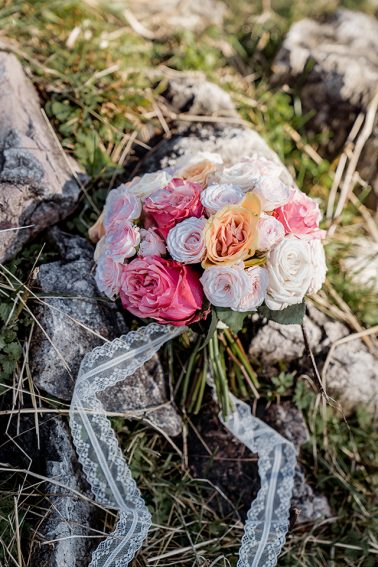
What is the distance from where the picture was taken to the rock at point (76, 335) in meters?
2.14

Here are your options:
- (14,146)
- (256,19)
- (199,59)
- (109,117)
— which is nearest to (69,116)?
(109,117)

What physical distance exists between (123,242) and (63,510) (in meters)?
0.95

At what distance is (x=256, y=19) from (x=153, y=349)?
2.79 m

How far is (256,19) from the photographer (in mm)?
3984

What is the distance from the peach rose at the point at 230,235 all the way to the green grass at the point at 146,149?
2.44 feet

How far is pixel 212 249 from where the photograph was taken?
183 cm

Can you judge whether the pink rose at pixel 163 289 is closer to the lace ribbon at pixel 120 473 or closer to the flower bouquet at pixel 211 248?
the flower bouquet at pixel 211 248

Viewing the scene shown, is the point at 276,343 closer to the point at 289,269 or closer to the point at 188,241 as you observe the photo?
the point at 289,269

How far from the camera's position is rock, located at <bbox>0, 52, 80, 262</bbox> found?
7.49 feet

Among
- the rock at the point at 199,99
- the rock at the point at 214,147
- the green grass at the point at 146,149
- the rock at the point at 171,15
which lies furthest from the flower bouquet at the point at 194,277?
the rock at the point at 171,15

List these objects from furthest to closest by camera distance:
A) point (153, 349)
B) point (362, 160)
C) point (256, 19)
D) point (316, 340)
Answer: point (256, 19) → point (362, 160) → point (316, 340) → point (153, 349)

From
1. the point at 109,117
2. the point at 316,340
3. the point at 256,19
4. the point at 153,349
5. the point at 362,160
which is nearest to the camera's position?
the point at 153,349

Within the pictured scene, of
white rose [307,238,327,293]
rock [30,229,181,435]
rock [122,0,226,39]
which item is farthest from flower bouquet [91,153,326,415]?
rock [122,0,226,39]

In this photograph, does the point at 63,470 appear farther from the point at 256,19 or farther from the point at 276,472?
the point at 256,19
